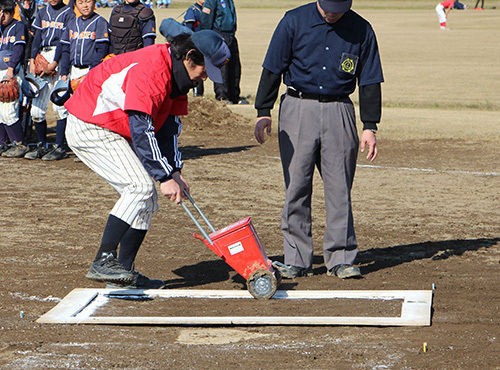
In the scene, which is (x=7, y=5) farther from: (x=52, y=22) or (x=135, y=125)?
(x=135, y=125)

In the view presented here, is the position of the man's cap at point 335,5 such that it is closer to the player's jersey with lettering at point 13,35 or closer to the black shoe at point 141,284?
the black shoe at point 141,284

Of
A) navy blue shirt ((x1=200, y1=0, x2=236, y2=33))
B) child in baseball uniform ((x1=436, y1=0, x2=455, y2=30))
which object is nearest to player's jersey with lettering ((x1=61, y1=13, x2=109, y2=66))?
navy blue shirt ((x1=200, y1=0, x2=236, y2=33))

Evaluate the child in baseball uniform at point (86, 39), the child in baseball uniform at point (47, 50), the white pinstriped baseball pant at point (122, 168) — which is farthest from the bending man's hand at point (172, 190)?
the child in baseball uniform at point (47, 50)

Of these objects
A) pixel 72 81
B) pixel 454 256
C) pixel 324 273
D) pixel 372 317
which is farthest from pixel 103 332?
pixel 72 81

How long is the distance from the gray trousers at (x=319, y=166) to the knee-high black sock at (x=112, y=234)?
139 centimetres

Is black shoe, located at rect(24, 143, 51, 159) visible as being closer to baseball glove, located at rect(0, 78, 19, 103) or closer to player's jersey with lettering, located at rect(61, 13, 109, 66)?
baseball glove, located at rect(0, 78, 19, 103)

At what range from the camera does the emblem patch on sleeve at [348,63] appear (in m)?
7.65

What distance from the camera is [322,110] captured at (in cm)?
779

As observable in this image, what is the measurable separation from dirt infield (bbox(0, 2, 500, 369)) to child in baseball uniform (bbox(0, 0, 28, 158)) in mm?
594

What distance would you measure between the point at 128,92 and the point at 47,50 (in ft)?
24.9

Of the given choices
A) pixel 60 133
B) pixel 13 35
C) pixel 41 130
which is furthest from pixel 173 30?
pixel 41 130

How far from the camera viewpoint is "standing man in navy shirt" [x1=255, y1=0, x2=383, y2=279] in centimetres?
766

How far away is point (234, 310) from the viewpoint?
697 cm

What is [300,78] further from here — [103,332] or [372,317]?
[103,332]
